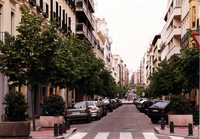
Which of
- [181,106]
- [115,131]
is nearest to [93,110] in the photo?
[181,106]

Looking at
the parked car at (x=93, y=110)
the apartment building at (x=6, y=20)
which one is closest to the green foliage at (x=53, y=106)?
the apartment building at (x=6, y=20)

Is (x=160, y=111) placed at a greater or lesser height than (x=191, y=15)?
lesser

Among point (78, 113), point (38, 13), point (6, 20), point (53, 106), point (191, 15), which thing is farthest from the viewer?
point (191, 15)

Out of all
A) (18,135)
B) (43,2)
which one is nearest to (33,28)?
(18,135)

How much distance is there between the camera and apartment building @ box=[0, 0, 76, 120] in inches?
1505

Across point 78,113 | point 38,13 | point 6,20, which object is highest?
point 38,13

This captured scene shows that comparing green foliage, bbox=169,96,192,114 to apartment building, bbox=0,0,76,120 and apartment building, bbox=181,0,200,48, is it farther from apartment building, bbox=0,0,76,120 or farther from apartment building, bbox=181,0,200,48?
apartment building, bbox=181,0,200,48

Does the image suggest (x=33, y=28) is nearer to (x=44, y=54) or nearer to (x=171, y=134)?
(x=44, y=54)

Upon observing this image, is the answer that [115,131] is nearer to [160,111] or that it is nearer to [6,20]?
[160,111]

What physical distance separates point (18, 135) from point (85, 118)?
17.8m

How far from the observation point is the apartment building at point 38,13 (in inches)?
1505

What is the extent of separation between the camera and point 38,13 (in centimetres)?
4766

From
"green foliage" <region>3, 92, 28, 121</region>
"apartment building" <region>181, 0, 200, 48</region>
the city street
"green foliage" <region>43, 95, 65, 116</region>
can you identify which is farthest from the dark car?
"apartment building" <region>181, 0, 200, 48</region>

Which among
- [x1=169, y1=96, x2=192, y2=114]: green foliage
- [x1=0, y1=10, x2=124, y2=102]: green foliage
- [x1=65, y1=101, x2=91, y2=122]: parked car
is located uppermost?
[x1=0, y1=10, x2=124, y2=102]: green foliage
